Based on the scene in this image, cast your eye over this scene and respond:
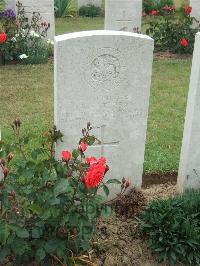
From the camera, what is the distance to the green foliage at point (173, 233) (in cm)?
332

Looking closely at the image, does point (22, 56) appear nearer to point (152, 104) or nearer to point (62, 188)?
point (152, 104)

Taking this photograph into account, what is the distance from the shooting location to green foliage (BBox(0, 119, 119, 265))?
8.59ft

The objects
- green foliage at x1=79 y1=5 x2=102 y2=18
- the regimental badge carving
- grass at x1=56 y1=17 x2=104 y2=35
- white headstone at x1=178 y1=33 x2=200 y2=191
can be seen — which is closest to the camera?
the regimental badge carving

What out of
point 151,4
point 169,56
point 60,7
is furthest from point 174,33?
point 151,4

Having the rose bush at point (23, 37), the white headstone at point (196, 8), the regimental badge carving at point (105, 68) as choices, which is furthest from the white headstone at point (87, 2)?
the regimental badge carving at point (105, 68)

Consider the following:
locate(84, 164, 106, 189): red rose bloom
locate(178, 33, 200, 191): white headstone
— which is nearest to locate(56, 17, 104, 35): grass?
locate(178, 33, 200, 191): white headstone

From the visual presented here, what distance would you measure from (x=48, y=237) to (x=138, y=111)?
4.33 ft

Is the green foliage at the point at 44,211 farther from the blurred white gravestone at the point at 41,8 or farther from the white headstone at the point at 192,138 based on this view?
the blurred white gravestone at the point at 41,8

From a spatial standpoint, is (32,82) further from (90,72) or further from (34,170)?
(34,170)

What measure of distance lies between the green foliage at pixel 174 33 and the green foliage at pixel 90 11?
15.6ft

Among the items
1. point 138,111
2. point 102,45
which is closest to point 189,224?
point 138,111

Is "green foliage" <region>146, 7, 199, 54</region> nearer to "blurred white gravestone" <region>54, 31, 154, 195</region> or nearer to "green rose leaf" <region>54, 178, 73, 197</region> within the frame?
"blurred white gravestone" <region>54, 31, 154, 195</region>

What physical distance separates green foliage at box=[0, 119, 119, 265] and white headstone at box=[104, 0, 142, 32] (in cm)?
643

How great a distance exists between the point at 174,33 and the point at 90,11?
5319mm
